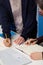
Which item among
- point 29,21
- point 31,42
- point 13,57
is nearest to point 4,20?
point 29,21

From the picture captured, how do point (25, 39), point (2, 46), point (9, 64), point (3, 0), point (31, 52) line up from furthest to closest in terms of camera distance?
1. point (3, 0)
2. point (25, 39)
3. point (2, 46)
4. point (31, 52)
5. point (9, 64)

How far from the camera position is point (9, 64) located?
1461 millimetres

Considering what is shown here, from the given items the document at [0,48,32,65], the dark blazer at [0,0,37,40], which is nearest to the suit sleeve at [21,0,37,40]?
the dark blazer at [0,0,37,40]

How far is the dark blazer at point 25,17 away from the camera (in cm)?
199

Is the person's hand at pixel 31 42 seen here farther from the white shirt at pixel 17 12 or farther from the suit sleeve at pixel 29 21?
the white shirt at pixel 17 12

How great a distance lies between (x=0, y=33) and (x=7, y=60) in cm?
69

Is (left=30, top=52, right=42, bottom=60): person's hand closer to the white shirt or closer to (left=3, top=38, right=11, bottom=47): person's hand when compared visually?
(left=3, top=38, right=11, bottom=47): person's hand

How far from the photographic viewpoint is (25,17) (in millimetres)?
2018

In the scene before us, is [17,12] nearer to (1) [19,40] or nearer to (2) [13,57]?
(1) [19,40]

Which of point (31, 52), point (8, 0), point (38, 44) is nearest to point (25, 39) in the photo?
point (38, 44)

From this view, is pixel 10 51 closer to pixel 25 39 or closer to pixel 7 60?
pixel 7 60

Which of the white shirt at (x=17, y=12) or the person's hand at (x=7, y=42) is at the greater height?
the white shirt at (x=17, y=12)

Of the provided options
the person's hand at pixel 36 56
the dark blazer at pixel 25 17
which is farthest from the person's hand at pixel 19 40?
the person's hand at pixel 36 56

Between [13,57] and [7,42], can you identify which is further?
[7,42]
